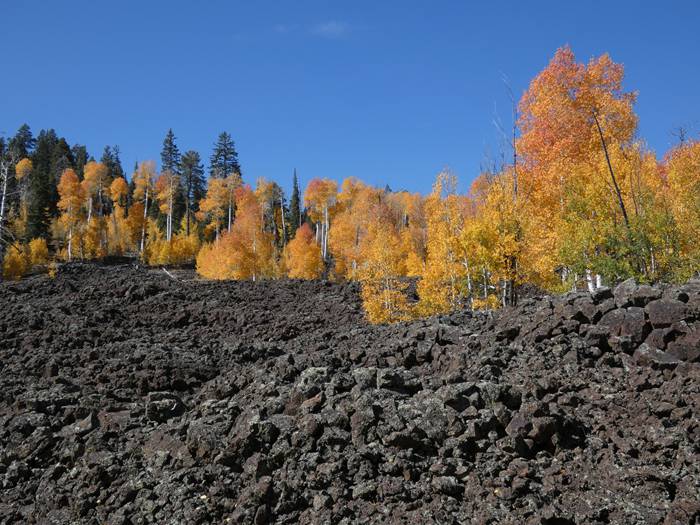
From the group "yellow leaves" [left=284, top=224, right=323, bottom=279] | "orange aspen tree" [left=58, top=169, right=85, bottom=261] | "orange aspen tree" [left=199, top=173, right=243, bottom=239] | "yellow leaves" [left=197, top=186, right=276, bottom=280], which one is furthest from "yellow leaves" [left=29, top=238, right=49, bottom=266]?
"yellow leaves" [left=284, top=224, right=323, bottom=279]

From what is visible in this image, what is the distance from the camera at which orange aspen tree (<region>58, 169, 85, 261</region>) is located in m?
54.7

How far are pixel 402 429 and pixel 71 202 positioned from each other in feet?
191

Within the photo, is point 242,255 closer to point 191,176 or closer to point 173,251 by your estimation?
point 173,251

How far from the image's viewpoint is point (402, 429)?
6.16 metres

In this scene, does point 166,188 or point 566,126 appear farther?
point 166,188

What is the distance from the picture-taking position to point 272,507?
17.9 feet

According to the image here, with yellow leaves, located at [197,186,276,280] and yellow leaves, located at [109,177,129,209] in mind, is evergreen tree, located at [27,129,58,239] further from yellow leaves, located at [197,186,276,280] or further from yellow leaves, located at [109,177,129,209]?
yellow leaves, located at [197,186,276,280]

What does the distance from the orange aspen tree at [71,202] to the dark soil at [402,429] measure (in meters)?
49.6

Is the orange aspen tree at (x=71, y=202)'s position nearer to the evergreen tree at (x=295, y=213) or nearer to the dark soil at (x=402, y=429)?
the evergreen tree at (x=295, y=213)

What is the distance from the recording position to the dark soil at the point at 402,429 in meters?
5.29

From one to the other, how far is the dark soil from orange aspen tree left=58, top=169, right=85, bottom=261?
4962cm

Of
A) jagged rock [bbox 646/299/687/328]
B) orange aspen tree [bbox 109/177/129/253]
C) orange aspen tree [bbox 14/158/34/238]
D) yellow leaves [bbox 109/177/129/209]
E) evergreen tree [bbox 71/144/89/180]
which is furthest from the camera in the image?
evergreen tree [bbox 71/144/89/180]

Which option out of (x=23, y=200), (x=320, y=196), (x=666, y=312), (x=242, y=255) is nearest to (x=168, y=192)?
(x=23, y=200)

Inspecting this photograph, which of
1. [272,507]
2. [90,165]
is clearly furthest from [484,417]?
[90,165]
